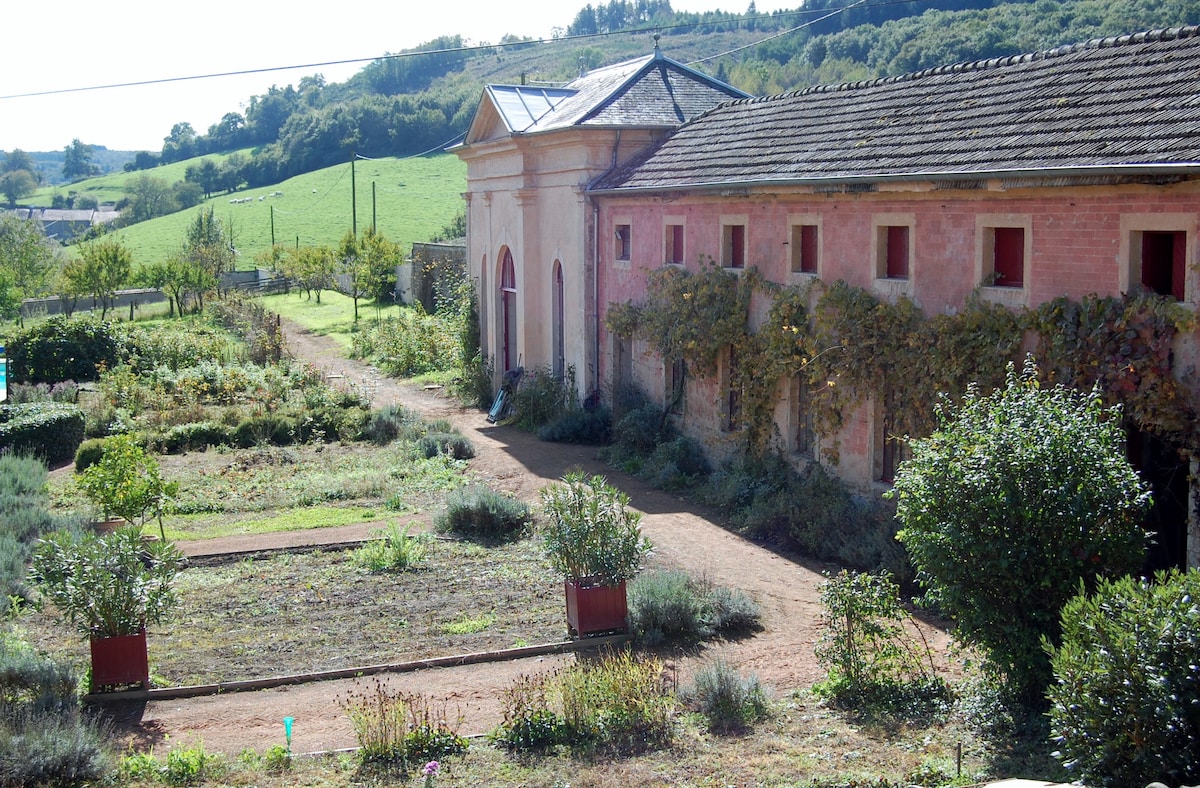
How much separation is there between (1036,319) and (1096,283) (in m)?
0.70

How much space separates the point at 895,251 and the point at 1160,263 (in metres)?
4.10

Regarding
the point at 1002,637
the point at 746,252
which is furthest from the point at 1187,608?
the point at 746,252

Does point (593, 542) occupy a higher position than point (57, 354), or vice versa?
point (57, 354)

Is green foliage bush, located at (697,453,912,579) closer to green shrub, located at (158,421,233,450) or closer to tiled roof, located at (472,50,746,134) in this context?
tiled roof, located at (472,50,746,134)

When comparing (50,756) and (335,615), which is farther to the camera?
(335,615)

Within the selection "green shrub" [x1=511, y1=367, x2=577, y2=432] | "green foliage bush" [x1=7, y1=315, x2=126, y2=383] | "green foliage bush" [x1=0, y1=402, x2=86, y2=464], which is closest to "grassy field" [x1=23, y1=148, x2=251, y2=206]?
"green foliage bush" [x1=7, y1=315, x2=126, y2=383]

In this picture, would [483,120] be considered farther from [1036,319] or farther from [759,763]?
[759,763]

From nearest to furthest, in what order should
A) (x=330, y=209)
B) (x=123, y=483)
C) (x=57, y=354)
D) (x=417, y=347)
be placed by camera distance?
(x=123, y=483) → (x=57, y=354) → (x=417, y=347) → (x=330, y=209)

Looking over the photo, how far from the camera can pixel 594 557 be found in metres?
11.2

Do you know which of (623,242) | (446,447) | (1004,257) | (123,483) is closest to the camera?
(1004,257)

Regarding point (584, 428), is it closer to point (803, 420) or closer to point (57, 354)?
point (803, 420)

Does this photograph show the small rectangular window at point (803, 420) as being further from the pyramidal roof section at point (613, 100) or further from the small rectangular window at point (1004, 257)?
the pyramidal roof section at point (613, 100)

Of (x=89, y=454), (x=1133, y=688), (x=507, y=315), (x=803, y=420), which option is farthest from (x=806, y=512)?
(x=507, y=315)

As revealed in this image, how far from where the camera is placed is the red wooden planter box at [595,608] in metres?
A: 11.1
